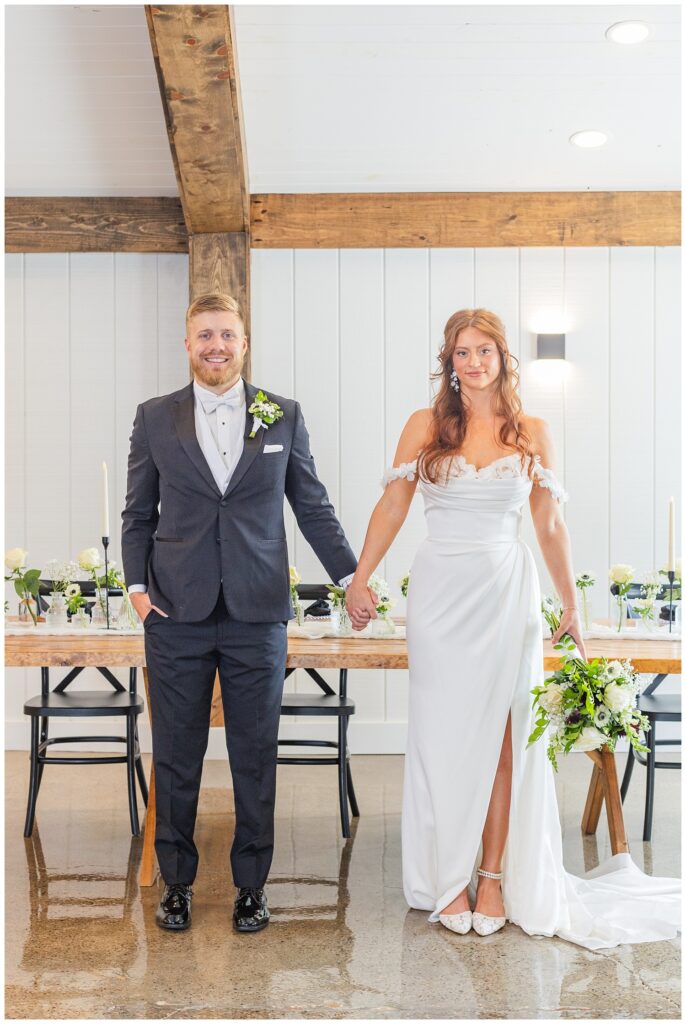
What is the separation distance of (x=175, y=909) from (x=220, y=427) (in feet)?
4.71

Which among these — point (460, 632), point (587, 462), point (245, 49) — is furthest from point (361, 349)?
point (460, 632)

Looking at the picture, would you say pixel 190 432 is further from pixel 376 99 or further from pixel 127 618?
pixel 376 99

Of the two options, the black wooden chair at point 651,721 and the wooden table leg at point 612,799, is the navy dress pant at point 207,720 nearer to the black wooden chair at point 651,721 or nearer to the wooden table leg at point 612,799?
the wooden table leg at point 612,799

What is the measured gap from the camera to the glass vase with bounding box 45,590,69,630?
388 cm

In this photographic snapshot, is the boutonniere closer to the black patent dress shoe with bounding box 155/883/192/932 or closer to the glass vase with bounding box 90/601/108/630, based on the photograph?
the black patent dress shoe with bounding box 155/883/192/932

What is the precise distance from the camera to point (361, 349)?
5320 millimetres

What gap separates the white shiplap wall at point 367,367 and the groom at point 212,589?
249 cm

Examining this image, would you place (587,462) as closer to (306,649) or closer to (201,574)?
(306,649)

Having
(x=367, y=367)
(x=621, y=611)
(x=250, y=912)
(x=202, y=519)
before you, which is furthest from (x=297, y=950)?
(x=367, y=367)

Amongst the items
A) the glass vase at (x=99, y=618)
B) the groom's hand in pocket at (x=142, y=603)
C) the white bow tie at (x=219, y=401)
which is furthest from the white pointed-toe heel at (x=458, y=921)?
the glass vase at (x=99, y=618)

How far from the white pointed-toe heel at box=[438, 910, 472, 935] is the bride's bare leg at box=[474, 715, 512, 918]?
57 mm

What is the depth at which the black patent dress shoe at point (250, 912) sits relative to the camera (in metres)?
2.73

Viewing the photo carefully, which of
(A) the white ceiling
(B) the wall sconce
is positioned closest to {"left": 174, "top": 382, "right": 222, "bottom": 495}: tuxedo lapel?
(A) the white ceiling

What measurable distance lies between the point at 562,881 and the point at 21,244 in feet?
14.4
